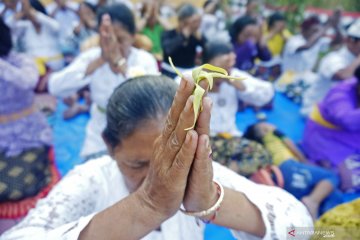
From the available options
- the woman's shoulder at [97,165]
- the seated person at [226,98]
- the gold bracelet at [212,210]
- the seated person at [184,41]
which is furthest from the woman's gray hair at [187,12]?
the gold bracelet at [212,210]

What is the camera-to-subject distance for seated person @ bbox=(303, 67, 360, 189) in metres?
2.63

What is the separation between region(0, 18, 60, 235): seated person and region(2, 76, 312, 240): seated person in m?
0.68

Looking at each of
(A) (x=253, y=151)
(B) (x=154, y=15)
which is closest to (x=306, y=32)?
(B) (x=154, y=15)

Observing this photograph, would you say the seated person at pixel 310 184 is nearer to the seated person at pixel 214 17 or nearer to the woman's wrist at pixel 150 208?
the woman's wrist at pixel 150 208

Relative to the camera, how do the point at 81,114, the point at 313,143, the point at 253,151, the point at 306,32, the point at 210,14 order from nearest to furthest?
the point at 253,151
the point at 313,143
the point at 81,114
the point at 306,32
the point at 210,14

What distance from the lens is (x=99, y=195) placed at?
124 cm

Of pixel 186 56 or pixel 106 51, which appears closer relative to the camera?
pixel 106 51

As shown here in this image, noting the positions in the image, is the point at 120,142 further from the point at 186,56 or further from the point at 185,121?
the point at 186,56

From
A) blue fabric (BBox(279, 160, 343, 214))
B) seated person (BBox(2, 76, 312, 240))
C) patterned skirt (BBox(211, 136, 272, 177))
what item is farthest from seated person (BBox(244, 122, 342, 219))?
seated person (BBox(2, 76, 312, 240))

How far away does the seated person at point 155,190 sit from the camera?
690 millimetres

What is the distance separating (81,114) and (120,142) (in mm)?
2709

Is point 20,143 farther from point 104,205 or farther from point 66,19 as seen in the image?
point 66,19

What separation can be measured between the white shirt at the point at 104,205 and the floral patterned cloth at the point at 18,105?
818 millimetres

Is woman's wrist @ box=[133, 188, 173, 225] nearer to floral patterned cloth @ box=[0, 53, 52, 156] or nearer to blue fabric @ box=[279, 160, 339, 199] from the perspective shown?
floral patterned cloth @ box=[0, 53, 52, 156]
